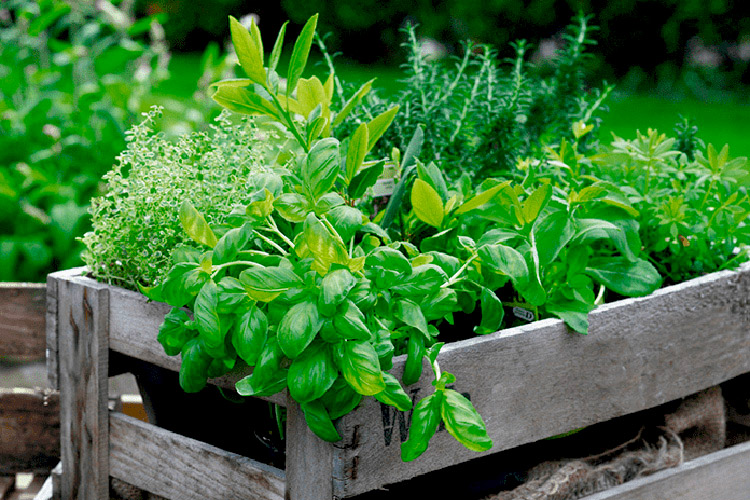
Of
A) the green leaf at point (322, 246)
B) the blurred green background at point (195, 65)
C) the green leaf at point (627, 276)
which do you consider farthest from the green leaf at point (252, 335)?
the blurred green background at point (195, 65)

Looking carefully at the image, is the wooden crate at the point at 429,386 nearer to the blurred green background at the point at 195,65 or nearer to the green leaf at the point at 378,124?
the green leaf at the point at 378,124

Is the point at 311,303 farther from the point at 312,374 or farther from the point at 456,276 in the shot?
the point at 456,276

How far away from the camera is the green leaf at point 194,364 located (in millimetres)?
1225

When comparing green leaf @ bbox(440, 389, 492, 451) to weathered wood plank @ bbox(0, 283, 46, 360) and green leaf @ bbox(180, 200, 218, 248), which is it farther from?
weathered wood plank @ bbox(0, 283, 46, 360)

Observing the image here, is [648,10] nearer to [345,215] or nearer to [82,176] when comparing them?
[82,176]

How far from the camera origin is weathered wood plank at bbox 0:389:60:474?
6.77 ft

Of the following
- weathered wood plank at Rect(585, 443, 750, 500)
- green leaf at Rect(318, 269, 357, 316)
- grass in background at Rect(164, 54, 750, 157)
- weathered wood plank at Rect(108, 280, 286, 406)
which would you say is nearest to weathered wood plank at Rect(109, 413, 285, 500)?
weathered wood plank at Rect(108, 280, 286, 406)

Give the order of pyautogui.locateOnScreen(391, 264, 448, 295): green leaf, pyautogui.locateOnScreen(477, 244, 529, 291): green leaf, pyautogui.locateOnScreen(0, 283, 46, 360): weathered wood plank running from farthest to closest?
1. pyautogui.locateOnScreen(0, 283, 46, 360): weathered wood plank
2. pyautogui.locateOnScreen(477, 244, 529, 291): green leaf
3. pyautogui.locateOnScreen(391, 264, 448, 295): green leaf

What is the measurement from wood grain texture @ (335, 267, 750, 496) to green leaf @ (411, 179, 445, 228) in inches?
8.6

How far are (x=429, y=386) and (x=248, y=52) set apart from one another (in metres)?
0.58

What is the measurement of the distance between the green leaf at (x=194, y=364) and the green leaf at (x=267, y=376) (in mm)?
111

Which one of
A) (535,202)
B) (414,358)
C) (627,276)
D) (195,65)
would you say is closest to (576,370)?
(627,276)

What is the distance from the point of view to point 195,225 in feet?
4.11

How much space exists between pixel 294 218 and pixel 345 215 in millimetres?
84
